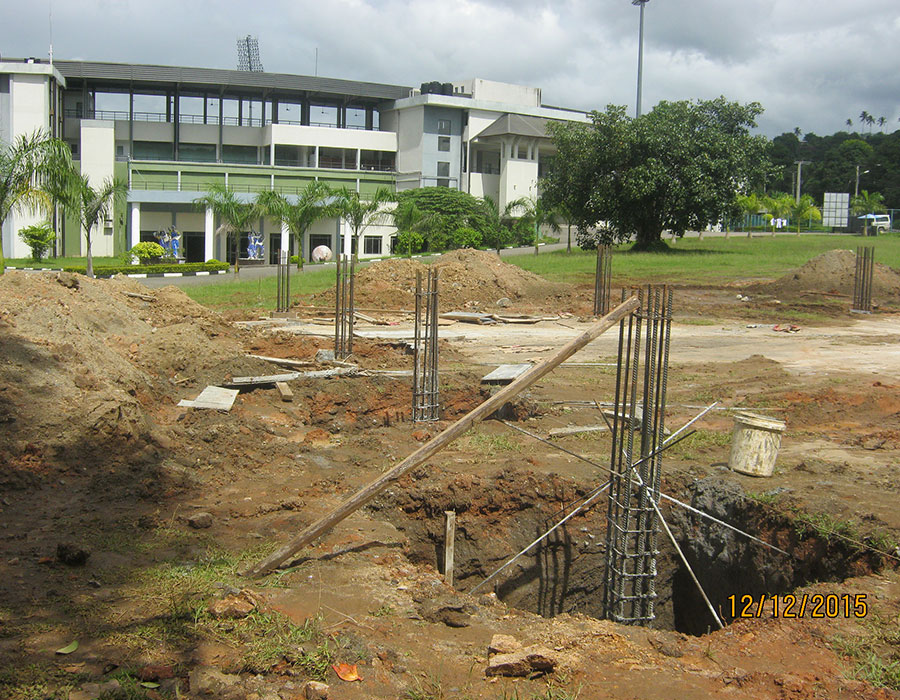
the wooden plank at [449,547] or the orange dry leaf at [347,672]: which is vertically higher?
the orange dry leaf at [347,672]

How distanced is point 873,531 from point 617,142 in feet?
111

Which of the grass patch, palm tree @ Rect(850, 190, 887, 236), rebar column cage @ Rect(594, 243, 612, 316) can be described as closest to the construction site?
the grass patch

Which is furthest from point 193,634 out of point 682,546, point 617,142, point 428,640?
point 617,142

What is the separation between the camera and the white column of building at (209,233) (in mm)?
48562

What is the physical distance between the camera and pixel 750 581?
729cm

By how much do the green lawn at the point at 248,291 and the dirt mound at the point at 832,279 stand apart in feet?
52.0

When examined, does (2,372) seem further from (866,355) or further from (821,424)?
(866,355)

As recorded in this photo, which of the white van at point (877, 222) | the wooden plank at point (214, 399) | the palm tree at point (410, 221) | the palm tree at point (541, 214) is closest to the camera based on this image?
the wooden plank at point (214, 399)

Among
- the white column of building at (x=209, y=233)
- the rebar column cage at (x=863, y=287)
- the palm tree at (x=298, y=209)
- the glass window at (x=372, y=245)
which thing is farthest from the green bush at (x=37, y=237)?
the rebar column cage at (x=863, y=287)

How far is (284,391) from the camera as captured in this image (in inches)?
460

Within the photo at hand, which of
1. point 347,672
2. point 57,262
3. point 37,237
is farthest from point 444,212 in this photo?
point 347,672

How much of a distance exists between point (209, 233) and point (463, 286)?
26870mm
